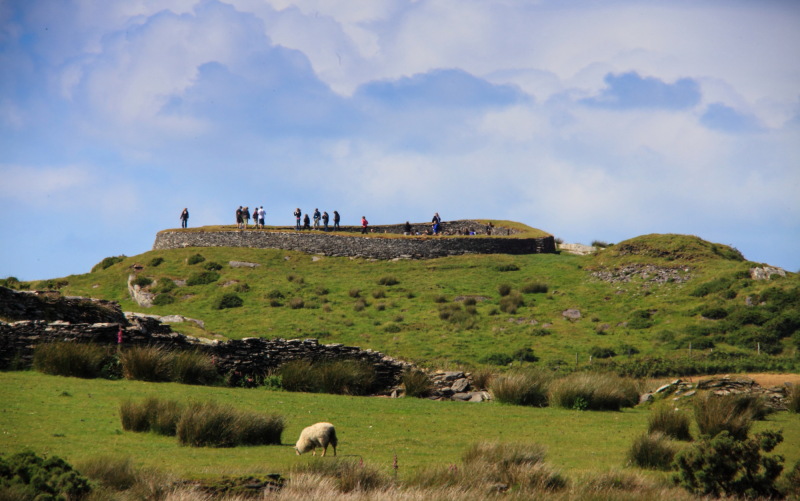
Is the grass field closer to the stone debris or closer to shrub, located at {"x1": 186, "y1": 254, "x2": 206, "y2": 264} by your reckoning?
the stone debris

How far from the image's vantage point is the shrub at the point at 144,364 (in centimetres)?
2148

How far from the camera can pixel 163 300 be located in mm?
50938

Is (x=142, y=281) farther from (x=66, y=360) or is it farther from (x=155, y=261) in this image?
(x=66, y=360)

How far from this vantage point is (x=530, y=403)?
22797 mm

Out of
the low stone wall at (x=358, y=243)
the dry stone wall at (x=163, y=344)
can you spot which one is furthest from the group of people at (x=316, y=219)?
the dry stone wall at (x=163, y=344)

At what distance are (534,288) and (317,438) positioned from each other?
141 feet

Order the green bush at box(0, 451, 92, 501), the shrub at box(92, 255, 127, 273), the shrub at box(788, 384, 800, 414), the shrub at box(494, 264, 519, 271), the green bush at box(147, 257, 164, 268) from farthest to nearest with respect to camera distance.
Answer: the shrub at box(92, 255, 127, 273), the shrub at box(494, 264, 519, 271), the green bush at box(147, 257, 164, 268), the shrub at box(788, 384, 800, 414), the green bush at box(0, 451, 92, 501)

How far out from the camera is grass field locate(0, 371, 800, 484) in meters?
12.9

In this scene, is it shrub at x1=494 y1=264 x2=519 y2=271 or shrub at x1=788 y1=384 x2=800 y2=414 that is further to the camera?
shrub at x1=494 y1=264 x2=519 y2=271

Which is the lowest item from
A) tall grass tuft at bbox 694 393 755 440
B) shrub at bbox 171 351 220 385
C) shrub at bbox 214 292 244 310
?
tall grass tuft at bbox 694 393 755 440

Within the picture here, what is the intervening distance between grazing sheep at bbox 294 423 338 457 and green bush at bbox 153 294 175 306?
39651 millimetres

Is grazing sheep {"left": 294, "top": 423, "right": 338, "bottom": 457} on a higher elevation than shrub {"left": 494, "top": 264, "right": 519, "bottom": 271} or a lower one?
lower

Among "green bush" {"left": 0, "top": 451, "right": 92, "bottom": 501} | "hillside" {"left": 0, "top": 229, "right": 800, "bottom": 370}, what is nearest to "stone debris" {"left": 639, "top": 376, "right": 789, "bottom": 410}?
"hillside" {"left": 0, "top": 229, "right": 800, "bottom": 370}

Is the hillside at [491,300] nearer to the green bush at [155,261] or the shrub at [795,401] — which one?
the green bush at [155,261]
